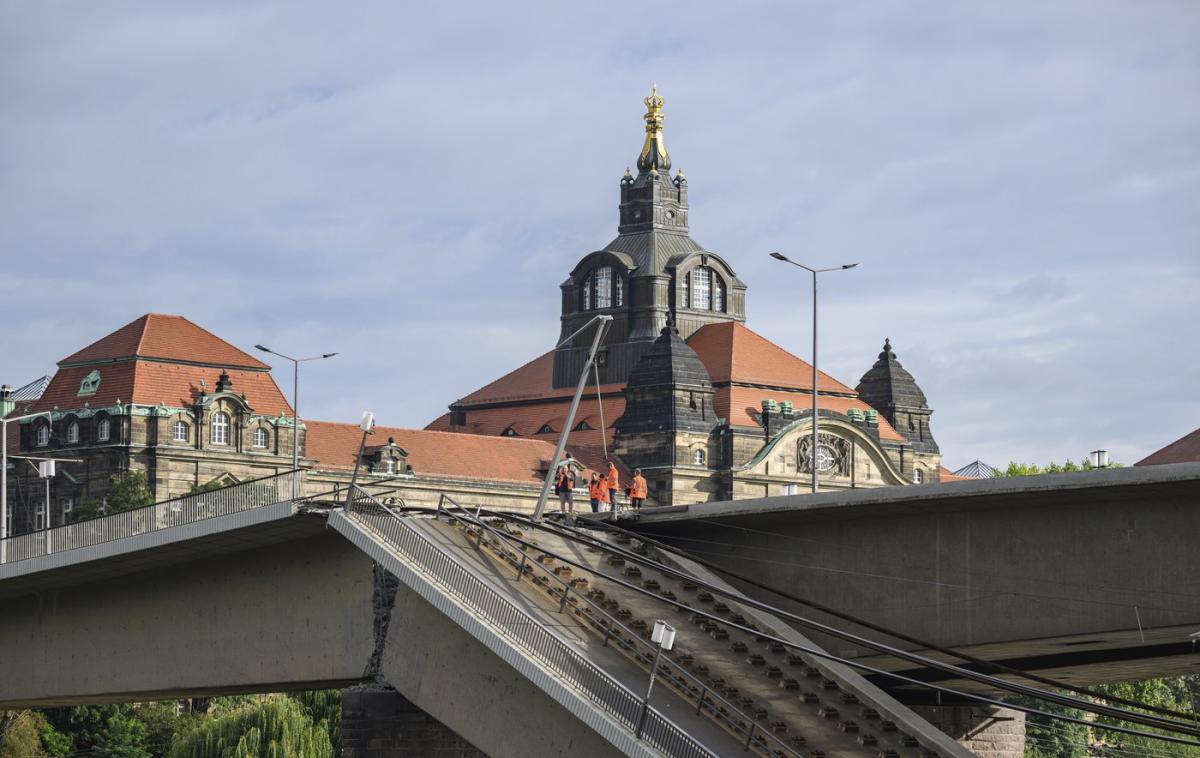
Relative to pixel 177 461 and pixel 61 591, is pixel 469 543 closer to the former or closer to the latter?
pixel 61 591

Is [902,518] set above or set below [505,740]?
above

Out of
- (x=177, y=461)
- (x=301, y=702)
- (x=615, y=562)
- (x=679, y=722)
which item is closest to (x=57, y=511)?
(x=177, y=461)

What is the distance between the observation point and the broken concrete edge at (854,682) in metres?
27.2

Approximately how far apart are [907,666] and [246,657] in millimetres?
10389

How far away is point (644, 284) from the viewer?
126 metres

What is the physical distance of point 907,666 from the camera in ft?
106

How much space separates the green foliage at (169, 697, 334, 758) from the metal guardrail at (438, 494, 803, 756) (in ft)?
96.8

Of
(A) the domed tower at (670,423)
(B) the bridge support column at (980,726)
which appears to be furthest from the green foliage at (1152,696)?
(B) the bridge support column at (980,726)

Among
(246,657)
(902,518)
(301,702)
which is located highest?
(902,518)

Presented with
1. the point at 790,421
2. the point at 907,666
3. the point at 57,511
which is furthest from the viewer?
the point at 790,421

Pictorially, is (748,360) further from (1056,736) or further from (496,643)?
(496,643)

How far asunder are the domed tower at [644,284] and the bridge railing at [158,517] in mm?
85625

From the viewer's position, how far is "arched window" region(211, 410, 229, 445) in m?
100

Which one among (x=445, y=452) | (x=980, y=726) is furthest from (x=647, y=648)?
(x=445, y=452)
